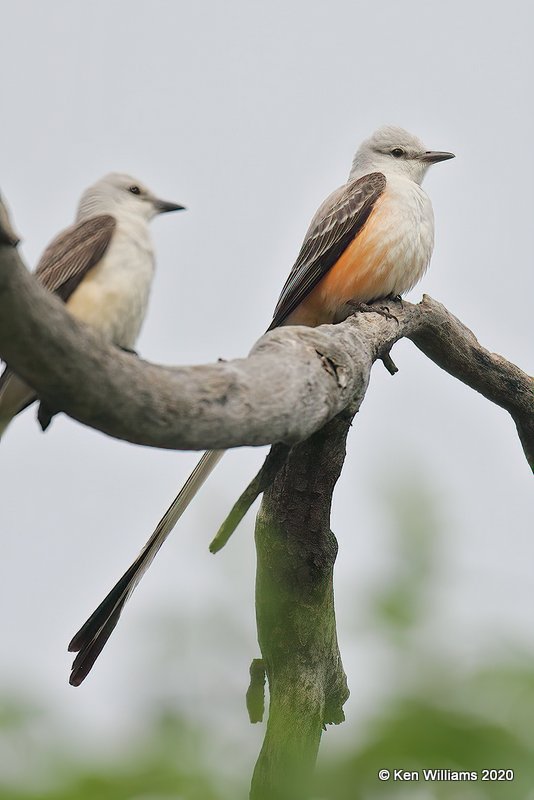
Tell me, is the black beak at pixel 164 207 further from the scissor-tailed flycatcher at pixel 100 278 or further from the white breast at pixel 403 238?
the white breast at pixel 403 238

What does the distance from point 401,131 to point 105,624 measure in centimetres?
417

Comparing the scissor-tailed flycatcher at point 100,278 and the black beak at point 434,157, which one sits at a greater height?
the black beak at point 434,157

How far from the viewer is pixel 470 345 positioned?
16.3ft

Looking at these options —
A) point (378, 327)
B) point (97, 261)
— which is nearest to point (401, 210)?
point (378, 327)

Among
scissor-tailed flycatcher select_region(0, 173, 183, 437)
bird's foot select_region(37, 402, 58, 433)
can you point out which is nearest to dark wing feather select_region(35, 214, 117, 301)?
scissor-tailed flycatcher select_region(0, 173, 183, 437)

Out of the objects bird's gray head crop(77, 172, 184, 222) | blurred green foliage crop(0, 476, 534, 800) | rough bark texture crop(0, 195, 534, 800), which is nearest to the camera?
blurred green foliage crop(0, 476, 534, 800)

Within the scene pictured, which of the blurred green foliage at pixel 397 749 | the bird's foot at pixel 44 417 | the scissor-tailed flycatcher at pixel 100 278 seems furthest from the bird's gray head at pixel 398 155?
the blurred green foliage at pixel 397 749

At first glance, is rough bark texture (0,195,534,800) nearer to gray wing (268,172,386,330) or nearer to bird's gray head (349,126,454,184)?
gray wing (268,172,386,330)

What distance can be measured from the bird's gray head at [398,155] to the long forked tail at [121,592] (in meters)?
3.06

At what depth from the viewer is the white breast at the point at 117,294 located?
323cm

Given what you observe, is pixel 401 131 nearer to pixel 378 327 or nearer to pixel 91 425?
pixel 378 327

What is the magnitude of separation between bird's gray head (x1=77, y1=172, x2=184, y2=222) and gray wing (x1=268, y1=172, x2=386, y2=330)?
152 centimetres

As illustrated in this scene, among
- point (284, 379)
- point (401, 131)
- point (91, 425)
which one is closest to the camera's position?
point (91, 425)

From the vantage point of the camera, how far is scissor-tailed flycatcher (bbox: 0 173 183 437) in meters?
3.19
